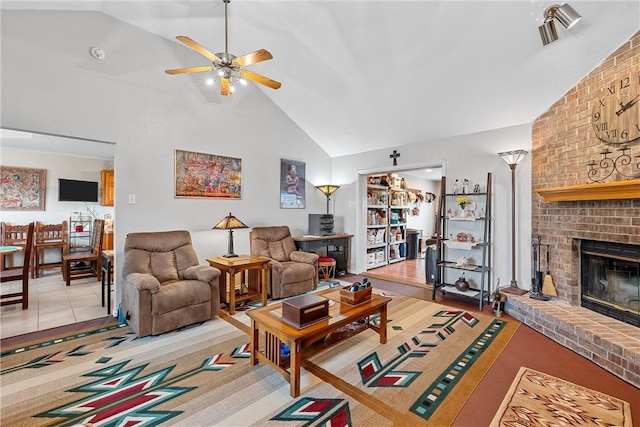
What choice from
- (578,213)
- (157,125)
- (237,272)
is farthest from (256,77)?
(578,213)

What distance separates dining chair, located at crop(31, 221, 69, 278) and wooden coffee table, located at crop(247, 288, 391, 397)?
15.8 ft

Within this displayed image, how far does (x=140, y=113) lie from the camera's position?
3.43m

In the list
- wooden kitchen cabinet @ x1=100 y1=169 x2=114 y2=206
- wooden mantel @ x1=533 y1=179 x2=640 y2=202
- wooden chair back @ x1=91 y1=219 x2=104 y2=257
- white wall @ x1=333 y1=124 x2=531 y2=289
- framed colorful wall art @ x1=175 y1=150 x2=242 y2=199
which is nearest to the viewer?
wooden mantel @ x1=533 y1=179 x2=640 y2=202

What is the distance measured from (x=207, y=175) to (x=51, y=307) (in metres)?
2.44

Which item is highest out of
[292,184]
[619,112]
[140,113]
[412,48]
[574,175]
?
[412,48]

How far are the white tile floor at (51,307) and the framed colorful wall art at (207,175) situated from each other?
1.73 metres

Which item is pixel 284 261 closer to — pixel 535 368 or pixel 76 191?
pixel 535 368

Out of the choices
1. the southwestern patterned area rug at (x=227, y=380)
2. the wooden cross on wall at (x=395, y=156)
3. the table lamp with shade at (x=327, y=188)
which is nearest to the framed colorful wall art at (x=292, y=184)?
the table lamp with shade at (x=327, y=188)

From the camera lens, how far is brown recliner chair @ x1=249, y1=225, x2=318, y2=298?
385 cm

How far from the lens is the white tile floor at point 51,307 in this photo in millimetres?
2965

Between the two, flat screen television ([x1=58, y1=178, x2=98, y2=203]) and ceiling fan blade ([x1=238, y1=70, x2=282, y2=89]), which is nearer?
ceiling fan blade ([x1=238, y1=70, x2=282, y2=89])

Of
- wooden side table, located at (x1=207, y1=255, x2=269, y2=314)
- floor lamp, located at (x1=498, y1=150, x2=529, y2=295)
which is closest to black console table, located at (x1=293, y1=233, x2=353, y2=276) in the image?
wooden side table, located at (x1=207, y1=255, x2=269, y2=314)

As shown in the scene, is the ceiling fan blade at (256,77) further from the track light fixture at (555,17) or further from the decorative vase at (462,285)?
the decorative vase at (462,285)

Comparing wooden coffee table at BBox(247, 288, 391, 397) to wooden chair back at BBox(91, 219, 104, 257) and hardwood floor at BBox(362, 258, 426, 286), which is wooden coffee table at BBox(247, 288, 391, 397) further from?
wooden chair back at BBox(91, 219, 104, 257)
